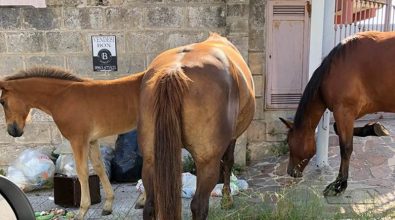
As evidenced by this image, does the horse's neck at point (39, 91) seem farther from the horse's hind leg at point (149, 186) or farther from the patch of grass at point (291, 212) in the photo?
the patch of grass at point (291, 212)

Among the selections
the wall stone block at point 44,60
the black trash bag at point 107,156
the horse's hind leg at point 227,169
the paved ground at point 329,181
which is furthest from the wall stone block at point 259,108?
the wall stone block at point 44,60

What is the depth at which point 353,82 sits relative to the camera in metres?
4.09

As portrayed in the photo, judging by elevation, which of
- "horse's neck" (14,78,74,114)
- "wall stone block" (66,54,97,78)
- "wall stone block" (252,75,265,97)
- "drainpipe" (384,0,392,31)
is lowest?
"wall stone block" (252,75,265,97)

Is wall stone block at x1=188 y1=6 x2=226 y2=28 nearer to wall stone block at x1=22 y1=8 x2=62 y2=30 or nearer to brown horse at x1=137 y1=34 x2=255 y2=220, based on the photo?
wall stone block at x1=22 y1=8 x2=62 y2=30

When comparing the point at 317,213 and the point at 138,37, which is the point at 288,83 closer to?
the point at 138,37

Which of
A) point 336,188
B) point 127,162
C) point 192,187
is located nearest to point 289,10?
point 336,188

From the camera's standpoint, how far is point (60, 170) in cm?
470

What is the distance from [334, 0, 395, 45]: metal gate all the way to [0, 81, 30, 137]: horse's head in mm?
4428

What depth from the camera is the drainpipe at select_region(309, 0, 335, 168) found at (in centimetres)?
489

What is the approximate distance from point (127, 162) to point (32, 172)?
1100mm

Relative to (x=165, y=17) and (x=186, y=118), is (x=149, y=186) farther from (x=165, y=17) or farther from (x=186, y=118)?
(x=165, y=17)

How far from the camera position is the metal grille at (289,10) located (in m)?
5.67

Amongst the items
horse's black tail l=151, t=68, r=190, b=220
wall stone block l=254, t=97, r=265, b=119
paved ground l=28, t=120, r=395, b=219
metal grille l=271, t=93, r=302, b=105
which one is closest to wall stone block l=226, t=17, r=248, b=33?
wall stone block l=254, t=97, r=265, b=119

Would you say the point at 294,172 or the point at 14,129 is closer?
the point at 14,129
